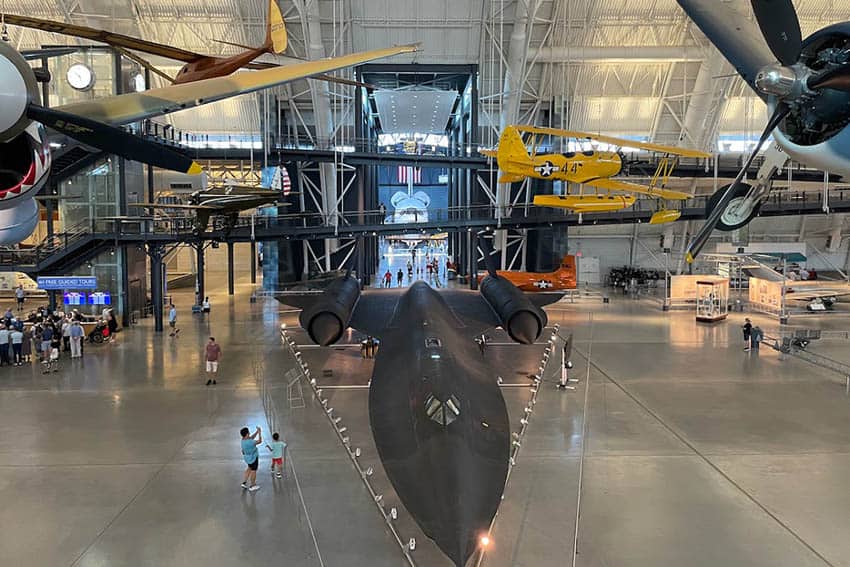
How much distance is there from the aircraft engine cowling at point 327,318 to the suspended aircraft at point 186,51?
19.2 ft

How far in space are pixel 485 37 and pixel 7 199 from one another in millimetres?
29497

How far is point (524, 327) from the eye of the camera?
15820 millimetres

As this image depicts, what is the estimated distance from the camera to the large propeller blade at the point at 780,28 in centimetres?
636

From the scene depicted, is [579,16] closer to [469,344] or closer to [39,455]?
[469,344]

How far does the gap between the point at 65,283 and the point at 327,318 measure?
10.9 meters

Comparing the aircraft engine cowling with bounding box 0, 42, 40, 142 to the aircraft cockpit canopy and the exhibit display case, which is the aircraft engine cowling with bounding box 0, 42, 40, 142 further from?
the exhibit display case

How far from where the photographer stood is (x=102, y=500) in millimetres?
8781

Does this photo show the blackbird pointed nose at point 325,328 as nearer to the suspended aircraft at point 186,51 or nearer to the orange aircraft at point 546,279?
the suspended aircraft at point 186,51

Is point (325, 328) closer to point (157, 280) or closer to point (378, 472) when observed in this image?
point (378, 472)

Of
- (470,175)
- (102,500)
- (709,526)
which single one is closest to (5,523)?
(102,500)

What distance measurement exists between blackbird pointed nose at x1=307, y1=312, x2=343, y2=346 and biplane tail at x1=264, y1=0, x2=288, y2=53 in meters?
6.82

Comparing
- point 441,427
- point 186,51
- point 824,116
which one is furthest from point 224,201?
point 824,116

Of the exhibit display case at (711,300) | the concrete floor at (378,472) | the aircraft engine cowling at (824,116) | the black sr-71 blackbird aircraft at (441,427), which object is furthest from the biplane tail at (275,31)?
the exhibit display case at (711,300)

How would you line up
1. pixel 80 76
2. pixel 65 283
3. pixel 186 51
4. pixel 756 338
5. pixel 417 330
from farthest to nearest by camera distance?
1. pixel 80 76
2. pixel 65 283
3. pixel 756 338
4. pixel 186 51
5. pixel 417 330
